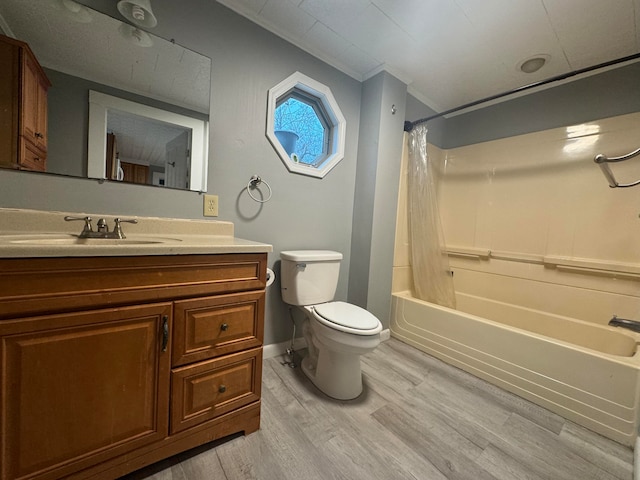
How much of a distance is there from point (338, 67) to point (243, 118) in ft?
3.02

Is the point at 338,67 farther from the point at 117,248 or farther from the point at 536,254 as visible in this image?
the point at 536,254

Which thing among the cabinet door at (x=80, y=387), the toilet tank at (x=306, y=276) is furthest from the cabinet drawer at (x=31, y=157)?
the toilet tank at (x=306, y=276)

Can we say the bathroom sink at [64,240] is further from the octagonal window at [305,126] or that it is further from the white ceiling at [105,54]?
the octagonal window at [305,126]

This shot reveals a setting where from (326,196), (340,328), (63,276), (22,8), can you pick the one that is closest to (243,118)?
(326,196)

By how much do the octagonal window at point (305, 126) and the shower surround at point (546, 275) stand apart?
2.36ft

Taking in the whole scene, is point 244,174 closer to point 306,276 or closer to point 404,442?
point 306,276

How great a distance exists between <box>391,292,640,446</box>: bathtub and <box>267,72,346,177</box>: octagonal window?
1.32 metres

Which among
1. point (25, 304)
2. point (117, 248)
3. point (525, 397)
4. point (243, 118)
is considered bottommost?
point (525, 397)

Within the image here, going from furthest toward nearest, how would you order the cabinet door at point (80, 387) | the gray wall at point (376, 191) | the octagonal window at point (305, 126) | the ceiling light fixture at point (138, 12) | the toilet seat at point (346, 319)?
the gray wall at point (376, 191) < the octagonal window at point (305, 126) < the toilet seat at point (346, 319) < the ceiling light fixture at point (138, 12) < the cabinet door at point (80, 387)

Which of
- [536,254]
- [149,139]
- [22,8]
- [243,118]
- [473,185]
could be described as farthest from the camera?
[473,185]

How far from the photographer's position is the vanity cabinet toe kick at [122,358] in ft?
2.15

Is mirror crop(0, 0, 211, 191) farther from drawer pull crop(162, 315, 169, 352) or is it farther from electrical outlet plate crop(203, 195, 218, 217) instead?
drawer pull crop(162, 315, 169, 352)

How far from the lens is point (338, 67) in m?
1.85

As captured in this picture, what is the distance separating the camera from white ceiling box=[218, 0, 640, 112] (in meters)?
1.34
